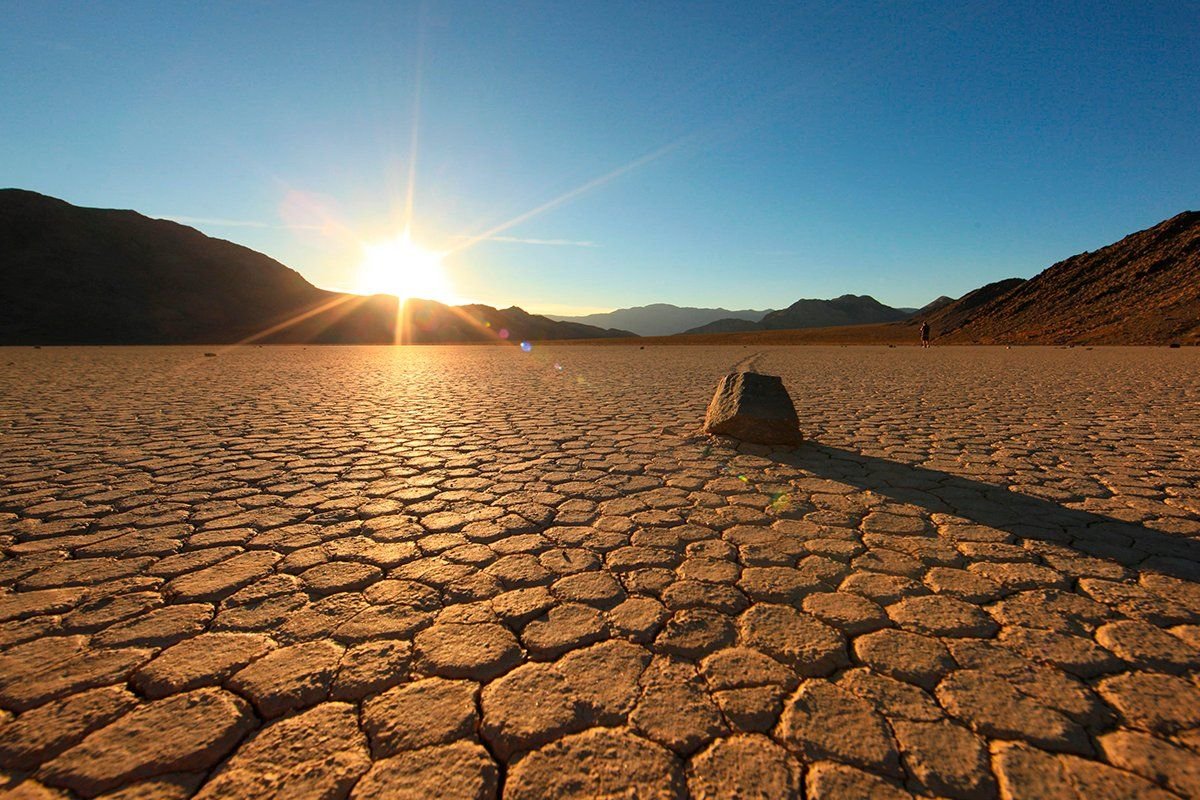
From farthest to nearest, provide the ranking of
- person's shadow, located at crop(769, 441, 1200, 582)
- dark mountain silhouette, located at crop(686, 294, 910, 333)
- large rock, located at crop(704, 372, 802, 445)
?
dark mountain silhouette, located at crop(686, 294, 910, 333), large rock, located at crop(704, 372, 802, 445), person's shadow, located at crop(769, 441, 1200, 582)

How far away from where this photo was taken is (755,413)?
14.6 feet

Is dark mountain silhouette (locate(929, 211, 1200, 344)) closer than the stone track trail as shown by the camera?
No

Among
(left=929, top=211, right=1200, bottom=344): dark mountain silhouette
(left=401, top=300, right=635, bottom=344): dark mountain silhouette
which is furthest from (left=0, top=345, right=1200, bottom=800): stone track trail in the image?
(left=401, top=300, right=635, bottom=344): dark mountain silhouette

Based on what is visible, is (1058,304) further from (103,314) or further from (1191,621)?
(103,314)

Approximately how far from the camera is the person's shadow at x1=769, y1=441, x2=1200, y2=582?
2270 mm

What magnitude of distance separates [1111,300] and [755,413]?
148ft

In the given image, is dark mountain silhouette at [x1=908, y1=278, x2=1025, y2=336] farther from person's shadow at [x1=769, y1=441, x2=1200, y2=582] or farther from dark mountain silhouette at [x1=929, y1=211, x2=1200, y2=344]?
person's shadow at [x1=769, y1=441, x2=1200, y2=582]

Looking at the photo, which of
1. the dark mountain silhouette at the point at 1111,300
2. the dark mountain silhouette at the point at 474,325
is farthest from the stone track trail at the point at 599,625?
the dark mountain silhouette at the point at 474,325

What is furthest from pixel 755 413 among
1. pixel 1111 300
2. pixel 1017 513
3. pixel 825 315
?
pixel 825 315

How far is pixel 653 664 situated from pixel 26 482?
4.32m

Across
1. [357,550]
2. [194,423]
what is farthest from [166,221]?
[357,550]

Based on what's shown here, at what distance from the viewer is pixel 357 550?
7.72 ft

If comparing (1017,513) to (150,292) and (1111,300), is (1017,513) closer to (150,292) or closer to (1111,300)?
(1111,300)

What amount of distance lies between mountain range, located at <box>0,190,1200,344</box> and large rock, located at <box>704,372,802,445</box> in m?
32.1
